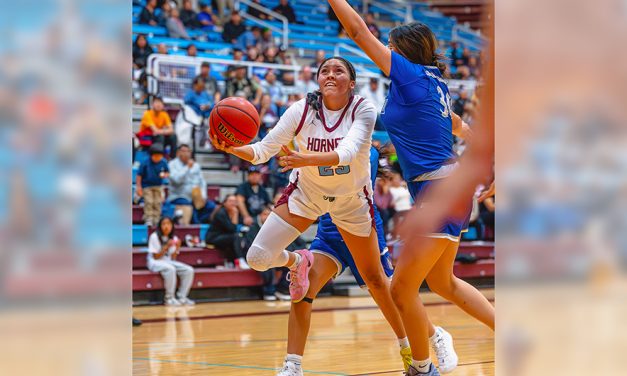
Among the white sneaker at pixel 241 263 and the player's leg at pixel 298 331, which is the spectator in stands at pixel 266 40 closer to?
the white sneaker at pixel 241 263

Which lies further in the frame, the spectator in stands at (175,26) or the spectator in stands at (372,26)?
the spectator in stands at (372,26)

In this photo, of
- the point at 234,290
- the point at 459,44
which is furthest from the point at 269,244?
the point at 459,44

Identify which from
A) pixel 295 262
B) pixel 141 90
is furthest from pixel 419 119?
pixel 141 90

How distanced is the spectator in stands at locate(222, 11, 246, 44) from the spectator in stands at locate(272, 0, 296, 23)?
1.87m

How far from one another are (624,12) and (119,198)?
3.14ft

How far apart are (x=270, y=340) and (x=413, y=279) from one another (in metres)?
3.64

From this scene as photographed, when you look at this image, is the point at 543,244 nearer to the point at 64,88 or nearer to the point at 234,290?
the point at 64,88

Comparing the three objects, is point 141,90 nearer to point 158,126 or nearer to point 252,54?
point 158,126

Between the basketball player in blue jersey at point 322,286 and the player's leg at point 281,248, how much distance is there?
102 mm

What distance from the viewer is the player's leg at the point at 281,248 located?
5.15 metres

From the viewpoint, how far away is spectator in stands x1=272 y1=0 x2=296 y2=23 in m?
18.3

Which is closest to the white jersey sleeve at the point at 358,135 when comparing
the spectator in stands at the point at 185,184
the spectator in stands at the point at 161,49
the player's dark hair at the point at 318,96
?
the player's dark hair at the point at 318,96

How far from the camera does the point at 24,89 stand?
5.15ft

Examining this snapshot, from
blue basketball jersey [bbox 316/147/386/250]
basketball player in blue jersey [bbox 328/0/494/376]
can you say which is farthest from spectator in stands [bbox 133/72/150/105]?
basketball player in blue jersey [bbox 328/0/494/376]
